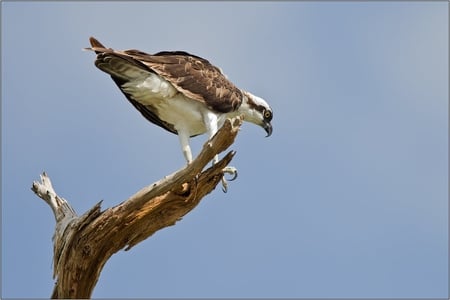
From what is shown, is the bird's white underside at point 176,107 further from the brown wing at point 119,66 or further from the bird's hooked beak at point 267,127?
the bird's hooked beak at point 267,127

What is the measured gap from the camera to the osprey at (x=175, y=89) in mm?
9375

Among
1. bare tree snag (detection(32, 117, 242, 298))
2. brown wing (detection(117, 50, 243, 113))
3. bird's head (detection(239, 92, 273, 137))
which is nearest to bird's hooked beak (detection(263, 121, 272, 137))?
bird's head (detection(239, 92, 273, 137))

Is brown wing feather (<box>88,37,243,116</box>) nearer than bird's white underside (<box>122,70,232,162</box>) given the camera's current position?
Yes

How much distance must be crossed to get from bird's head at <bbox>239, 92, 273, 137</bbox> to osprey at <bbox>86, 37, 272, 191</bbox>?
39 centimetres

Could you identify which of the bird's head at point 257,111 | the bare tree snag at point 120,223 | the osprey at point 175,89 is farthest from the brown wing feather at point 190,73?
the bare tree snag at point 120,223

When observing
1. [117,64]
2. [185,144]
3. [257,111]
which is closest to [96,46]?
[117,64]

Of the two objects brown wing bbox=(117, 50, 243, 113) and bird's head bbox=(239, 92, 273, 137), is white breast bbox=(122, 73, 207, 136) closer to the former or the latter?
brown wing bbox=(117, 50, 243, 113)

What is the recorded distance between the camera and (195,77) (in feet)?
32.2

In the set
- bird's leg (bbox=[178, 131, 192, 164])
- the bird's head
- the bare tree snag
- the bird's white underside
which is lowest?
the bare tree snag

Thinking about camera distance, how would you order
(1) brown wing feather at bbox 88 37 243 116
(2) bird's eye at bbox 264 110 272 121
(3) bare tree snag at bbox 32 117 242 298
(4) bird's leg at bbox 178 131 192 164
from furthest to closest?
(2) bird's eye at bbox 264 110 272 121, (4) bird's leg at bbox 178 131 192 164, (1) brown wing feather at bbox 88 37 243 116, (3) bare tree snag at bbox 32 117 242 298

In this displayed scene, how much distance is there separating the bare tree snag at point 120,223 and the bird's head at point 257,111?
89.5 inches

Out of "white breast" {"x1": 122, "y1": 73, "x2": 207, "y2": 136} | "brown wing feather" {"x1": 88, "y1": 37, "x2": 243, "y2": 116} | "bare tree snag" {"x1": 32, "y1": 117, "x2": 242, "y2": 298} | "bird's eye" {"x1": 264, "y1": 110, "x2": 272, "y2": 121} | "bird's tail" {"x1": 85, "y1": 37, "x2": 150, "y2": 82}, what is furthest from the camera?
"bird's eye" {"x1": 264, "y1": 110, "x2": 272, "y2": 121}

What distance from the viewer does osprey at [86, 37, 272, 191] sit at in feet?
30.8

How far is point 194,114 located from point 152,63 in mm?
806
